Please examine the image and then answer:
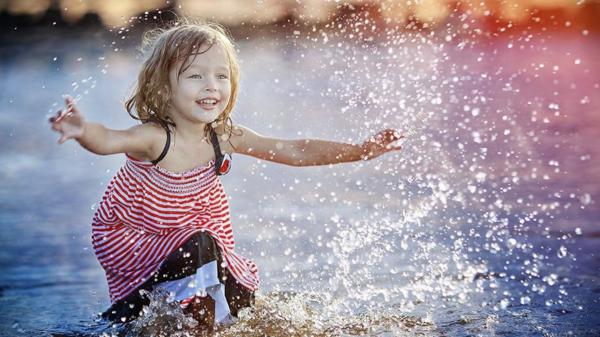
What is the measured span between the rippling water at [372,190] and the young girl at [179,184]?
0.15 metres

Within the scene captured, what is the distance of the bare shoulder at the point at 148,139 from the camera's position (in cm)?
364

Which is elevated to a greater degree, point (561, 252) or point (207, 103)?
point (207, 103)

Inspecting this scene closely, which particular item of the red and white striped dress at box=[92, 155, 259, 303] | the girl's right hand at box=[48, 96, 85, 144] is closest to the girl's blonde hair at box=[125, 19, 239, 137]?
the red and white striped dress at box=[92, 155, 259, 303]

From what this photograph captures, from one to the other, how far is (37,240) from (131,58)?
5000mm

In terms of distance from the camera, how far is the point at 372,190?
6305 millimetres

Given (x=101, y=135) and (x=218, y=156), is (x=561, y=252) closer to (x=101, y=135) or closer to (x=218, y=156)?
(x=218, y=156)

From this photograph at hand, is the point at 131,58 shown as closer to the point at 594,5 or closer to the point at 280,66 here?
the point at 280,66

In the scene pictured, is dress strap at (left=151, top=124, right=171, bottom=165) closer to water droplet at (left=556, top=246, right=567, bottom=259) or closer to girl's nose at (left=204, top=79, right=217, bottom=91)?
girl's nose at (left=204, top=79, right=217, bottom=91)

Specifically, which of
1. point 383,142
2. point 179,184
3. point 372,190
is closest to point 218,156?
point 179,184

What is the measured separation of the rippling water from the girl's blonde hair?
84 centimetres

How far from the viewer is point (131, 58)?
10.1 m

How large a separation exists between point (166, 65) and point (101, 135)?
523 mm

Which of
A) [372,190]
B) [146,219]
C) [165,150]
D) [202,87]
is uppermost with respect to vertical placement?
[372,190]

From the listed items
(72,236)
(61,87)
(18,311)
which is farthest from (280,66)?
(18,311)
